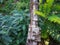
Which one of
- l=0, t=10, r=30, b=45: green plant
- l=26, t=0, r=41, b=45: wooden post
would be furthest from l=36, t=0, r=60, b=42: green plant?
l=0, t=10, r=30, b=45: green plant

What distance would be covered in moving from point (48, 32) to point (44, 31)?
3.4 inches

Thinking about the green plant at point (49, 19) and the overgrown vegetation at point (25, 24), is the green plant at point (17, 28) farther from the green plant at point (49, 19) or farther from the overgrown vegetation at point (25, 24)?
the green plant at point (49, 19)

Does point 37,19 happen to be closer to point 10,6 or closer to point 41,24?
point 41,24

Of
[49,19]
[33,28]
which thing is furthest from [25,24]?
[49,19]

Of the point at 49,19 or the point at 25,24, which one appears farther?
the point at 25,24

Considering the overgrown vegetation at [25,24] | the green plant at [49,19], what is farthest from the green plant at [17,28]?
the green plant at [49,19]

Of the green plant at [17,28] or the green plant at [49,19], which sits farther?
the green plant at [17,28]

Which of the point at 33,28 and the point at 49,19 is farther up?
the point at 49,19

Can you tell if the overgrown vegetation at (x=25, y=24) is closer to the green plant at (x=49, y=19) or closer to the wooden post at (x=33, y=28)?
the green plant at (x=49, y=19)

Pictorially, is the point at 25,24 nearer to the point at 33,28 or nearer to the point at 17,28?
the point at 17,28

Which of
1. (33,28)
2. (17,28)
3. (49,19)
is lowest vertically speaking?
(17,28)

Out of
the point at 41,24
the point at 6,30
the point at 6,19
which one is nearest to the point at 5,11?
the point at 6,19

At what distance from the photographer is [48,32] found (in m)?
3.62

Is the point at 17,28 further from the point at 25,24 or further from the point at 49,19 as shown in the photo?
the point at 49,19
